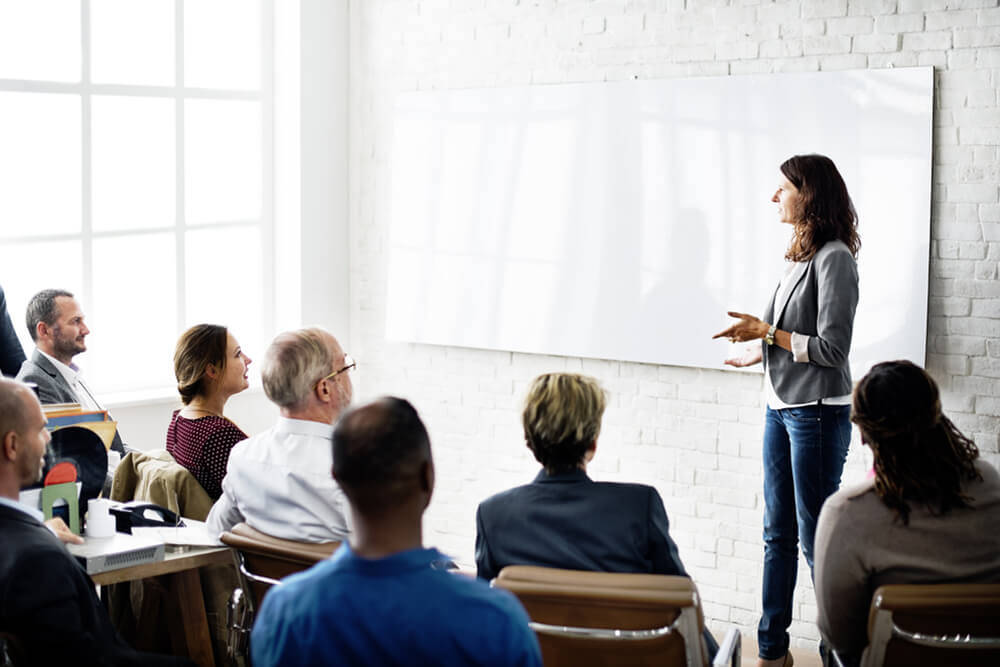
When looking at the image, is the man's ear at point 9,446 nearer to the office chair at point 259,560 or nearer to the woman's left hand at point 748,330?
the office chair at point 259,560

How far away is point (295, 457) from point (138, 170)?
3019 mm

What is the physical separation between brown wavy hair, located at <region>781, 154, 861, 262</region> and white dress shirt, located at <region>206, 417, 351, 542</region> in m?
1.81

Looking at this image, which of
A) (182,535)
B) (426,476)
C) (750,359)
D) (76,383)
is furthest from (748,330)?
(76,383)

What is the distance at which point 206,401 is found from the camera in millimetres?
3736

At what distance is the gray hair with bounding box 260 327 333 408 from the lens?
3186 mm

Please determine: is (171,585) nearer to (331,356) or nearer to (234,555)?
(234,555)

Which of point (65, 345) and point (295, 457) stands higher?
point (65, 345)

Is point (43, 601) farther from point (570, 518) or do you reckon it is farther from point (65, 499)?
point (570, 518)

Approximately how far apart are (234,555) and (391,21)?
3.67 m

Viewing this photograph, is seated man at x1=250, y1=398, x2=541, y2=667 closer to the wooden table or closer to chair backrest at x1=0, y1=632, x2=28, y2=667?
chair backrest at x1=0, y1=632, x2=28, y2=667

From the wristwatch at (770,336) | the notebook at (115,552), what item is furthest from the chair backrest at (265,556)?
the wristwatch at (770,336)

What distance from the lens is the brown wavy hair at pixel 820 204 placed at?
3.89 metres

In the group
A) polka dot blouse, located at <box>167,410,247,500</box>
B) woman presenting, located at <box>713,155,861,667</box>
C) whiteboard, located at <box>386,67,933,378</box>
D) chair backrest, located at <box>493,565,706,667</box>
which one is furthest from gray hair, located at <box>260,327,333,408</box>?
whiteboard, located at <box>386,67,933,378</box>

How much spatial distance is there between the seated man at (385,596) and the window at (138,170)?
12.7ft
